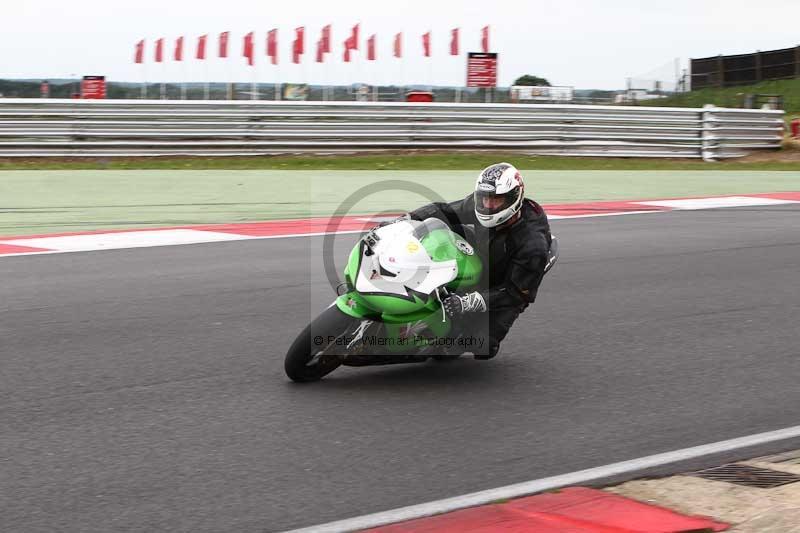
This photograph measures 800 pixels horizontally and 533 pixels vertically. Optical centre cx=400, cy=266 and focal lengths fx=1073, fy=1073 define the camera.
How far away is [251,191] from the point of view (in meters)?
16.6

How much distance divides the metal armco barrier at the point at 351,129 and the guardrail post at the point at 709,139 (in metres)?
0.02

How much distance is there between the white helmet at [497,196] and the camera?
596 centimetres

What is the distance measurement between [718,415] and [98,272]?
5763mm

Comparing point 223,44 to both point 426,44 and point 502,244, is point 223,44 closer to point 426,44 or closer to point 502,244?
point 426,44

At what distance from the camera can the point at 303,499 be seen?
4.34 m

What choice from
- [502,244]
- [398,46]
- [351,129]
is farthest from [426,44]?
[502,244]

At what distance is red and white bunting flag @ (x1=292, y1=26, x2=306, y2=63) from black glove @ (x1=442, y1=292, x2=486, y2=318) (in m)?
38.8

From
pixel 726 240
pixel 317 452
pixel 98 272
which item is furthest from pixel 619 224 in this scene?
pixel 317 452

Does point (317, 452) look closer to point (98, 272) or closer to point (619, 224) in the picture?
point (98, 272)

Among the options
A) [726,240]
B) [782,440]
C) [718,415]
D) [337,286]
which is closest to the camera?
[782,440]

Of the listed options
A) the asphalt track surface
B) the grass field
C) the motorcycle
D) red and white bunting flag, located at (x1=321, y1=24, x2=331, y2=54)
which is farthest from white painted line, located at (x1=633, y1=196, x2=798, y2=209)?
red and white bunting flag, located at (x1=321, y1=24, x2=331, y2=54)

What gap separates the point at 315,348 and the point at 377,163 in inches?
597

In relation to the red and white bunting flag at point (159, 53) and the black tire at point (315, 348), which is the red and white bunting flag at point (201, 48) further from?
the black tire at point (315, 348)

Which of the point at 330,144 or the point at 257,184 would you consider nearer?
the point at 257,184
